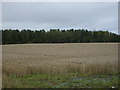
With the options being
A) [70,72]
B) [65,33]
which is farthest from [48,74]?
[65,33]

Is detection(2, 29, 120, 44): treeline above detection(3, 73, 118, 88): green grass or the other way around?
above

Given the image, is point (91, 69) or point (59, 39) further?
point (59, 39)

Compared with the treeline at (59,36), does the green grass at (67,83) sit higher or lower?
lower

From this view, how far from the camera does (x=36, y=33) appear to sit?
89.5 m

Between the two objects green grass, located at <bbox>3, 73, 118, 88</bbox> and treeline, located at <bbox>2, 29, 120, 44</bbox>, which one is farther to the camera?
treeline, located at <bbox>2, 29, 120, 44</bbox>

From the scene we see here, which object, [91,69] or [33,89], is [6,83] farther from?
[91,69]

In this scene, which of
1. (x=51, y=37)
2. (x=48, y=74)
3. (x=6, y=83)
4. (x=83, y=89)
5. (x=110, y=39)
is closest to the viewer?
(x=83, y=89)

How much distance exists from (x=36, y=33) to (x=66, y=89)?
83.4m

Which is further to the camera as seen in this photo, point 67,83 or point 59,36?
point 59,36

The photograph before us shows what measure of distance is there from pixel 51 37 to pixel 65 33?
22.3 feet

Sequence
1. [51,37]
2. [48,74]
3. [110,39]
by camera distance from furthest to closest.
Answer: [51,37]
[110,39]
[48,74]

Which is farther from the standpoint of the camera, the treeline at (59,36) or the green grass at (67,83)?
the treeline at (59,36)

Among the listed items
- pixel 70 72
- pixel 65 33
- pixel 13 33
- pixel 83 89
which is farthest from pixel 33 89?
pixel 65 33

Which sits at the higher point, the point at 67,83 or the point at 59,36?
the point at 59,36
